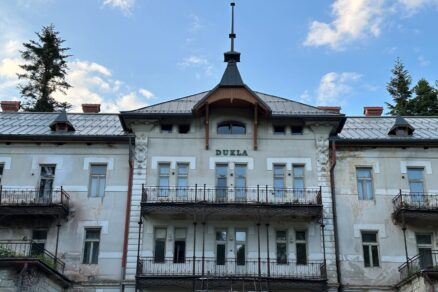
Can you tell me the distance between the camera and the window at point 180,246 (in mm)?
24022

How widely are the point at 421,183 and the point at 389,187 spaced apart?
1569mm

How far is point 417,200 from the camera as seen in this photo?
24.8 meters

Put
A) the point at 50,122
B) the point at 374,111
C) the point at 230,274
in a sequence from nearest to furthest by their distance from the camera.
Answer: the point at 230,274 → the point at 50,122 → the point at 374,111

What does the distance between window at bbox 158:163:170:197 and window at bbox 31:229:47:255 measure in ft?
17.7

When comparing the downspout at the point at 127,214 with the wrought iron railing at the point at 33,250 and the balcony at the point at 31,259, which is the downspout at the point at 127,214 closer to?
the balcony at the point at 31,259

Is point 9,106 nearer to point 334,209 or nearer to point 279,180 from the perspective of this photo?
point 279,180

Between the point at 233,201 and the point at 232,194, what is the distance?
1.35 ft

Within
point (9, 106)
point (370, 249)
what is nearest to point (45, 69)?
point (9, 106)

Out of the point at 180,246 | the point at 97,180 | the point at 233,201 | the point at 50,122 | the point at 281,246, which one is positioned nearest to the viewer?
the point at 180,246

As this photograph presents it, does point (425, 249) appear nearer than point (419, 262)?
No

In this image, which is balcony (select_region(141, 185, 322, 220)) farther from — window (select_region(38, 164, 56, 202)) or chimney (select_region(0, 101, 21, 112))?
chimney (select_region(0, 101, 21, 112))

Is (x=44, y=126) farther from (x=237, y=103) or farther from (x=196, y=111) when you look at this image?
(x=237, y=103)

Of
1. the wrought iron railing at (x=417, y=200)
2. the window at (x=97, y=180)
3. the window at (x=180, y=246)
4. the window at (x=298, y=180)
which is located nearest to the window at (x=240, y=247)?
the window at (x=180, y=246)

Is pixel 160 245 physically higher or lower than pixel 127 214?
lower
